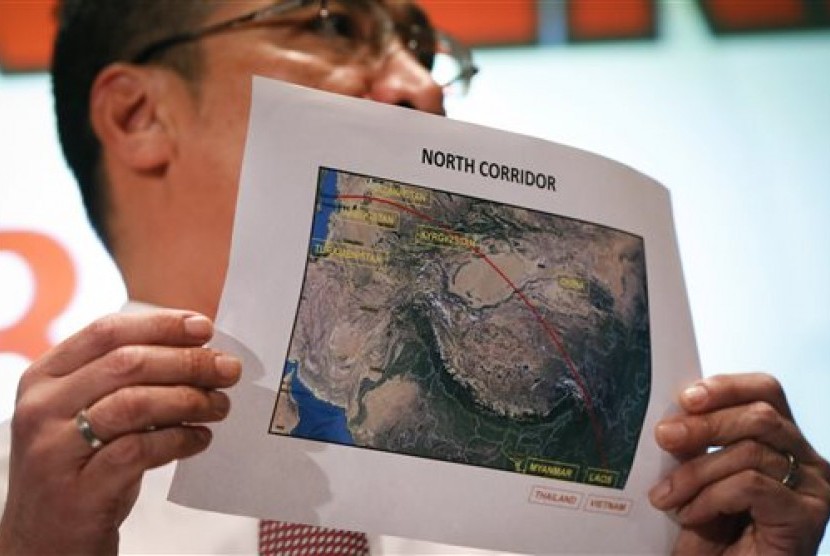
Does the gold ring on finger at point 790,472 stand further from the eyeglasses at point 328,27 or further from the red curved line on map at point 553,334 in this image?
the eyeglasses at point 328,27

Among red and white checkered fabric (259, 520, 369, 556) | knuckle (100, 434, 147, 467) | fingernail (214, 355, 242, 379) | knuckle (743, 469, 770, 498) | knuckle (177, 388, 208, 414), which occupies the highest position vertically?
knuckle (743, 469, 770, 498)

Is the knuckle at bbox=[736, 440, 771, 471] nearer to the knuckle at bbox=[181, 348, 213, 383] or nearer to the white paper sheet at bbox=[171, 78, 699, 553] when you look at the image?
the white paper sheet at bbox=[171, 78, 699, 553]

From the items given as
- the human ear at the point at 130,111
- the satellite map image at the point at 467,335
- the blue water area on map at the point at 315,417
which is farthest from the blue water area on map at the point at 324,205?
the human ear at the point at 130,111

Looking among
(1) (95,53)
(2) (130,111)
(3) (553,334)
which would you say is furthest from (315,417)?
(1) (95,53)

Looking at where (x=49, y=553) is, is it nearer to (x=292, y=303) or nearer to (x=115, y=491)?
(x=115, y=491)

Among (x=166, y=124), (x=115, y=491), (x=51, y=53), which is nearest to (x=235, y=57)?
(x=166, y=124)

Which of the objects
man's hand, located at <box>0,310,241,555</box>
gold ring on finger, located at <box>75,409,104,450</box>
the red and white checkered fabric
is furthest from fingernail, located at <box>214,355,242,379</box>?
the red and white checkered fabric
